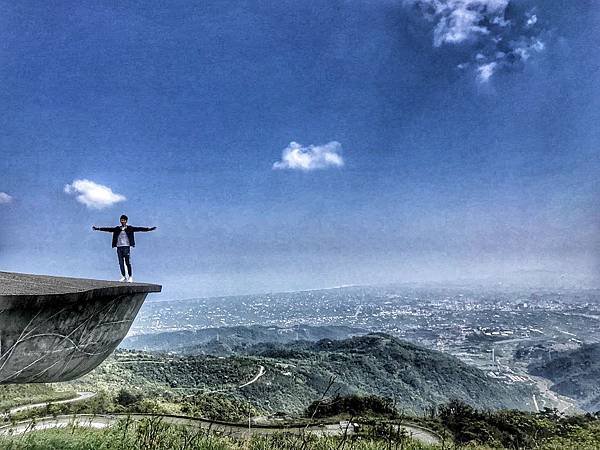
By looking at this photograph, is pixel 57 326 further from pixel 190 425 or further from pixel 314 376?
pixel 314 376

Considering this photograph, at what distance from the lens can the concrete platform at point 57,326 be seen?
219cm

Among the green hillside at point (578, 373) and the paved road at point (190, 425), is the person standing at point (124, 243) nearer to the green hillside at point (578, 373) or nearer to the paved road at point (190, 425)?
the paved road at point (190, 425)

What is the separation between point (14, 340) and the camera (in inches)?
88.3

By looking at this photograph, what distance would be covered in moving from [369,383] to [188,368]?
1372 centimetres

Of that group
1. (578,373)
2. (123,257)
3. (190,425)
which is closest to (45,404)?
(190,425)

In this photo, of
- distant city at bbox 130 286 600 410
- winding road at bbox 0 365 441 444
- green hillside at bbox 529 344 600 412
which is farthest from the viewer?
distant city at bbox 130 286 600 410

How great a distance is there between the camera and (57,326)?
8.05 feet

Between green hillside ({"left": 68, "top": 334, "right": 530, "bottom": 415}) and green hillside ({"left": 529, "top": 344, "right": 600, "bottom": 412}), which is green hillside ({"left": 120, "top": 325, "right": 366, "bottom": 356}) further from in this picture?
green hillside ({"left": 529, "top": 344, "right": 600, "bottom": 412})

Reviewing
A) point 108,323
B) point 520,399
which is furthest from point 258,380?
point 108,323

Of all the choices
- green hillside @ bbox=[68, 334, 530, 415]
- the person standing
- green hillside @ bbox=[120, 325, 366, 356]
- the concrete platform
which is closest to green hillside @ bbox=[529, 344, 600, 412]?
green hillside @ bbox=[68, 334, 530, 415]

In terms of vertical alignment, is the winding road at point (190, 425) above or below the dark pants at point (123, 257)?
below

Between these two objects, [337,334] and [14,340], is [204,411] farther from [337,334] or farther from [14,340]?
[337,334]

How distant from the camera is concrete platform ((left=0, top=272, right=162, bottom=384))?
7.20 feet

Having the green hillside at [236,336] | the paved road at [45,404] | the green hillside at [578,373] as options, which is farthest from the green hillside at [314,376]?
the green hillside at [236,336]
